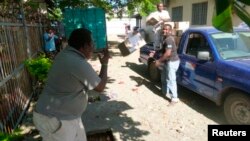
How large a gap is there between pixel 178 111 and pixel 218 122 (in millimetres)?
933

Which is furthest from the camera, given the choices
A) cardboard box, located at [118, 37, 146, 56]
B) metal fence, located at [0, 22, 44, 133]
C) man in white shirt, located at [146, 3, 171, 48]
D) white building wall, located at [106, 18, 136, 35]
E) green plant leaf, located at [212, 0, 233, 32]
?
white building wall, located at [106, 18, 136, 35]

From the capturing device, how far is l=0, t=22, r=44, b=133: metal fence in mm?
4270

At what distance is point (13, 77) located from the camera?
4941 millimetres

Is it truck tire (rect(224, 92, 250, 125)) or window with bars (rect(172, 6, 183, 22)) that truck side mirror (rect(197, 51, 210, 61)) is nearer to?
truck tire (rect(224, 92, 250, 125))

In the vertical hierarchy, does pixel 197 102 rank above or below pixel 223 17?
below

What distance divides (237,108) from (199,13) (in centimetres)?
1333

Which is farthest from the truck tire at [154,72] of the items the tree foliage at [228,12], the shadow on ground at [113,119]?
the tree foliage at [228,12]

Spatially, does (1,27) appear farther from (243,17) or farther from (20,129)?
(243,17)

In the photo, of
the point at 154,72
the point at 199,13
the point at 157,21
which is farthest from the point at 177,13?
the point at 154,72

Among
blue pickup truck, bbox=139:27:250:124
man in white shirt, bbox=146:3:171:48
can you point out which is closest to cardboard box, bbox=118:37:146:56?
blue pickup truck, bbox=139:27:250:124

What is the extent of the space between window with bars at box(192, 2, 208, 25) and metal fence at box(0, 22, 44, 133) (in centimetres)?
1272

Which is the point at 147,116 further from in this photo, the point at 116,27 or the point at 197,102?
the point at 116,27

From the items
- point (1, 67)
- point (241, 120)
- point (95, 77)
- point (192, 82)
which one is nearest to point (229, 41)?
point (192, 82)

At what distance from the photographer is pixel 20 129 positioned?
4859mm
